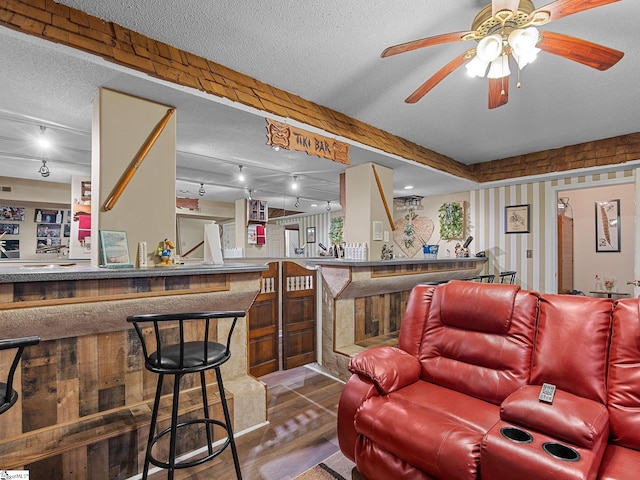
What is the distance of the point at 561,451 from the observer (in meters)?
1.24

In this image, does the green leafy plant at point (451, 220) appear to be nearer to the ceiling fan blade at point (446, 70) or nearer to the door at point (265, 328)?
the door at point (265, 328)

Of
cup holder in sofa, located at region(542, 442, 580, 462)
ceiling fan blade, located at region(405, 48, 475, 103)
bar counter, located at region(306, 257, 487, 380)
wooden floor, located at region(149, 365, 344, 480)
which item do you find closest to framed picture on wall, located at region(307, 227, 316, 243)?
bar counter, located at region(306, 257, 487, 380)

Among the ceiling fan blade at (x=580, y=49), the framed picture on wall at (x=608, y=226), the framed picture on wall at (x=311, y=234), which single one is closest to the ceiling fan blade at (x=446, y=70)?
the ceiling fan blade at (x=580, y=49)

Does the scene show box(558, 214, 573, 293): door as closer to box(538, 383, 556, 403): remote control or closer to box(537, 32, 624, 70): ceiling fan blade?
box(537, 32, 624, 70): ceiling fan blade

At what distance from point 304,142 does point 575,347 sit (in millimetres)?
2454

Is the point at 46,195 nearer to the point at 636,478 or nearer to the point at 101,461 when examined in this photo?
the point at 101,461

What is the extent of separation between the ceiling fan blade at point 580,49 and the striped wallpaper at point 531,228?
377 centimetres

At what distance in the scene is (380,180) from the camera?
4480mm

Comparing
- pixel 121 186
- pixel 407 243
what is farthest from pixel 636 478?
pixel 407 243

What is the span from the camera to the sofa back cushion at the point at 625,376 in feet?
4.69

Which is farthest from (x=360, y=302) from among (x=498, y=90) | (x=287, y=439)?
(x=498, y=90)

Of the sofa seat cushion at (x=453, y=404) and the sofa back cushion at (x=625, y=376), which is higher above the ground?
the sofa back cushion at (x=625, y=376)

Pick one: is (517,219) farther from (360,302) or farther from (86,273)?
(86,273)

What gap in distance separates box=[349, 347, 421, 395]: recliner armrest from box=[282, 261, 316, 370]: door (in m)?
1.77
